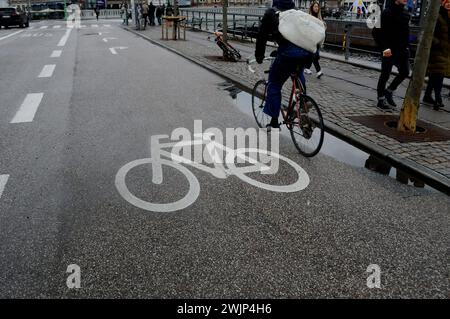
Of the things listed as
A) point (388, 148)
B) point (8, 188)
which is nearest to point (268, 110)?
point (388, 148)

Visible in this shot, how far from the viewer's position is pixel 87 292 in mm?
2748

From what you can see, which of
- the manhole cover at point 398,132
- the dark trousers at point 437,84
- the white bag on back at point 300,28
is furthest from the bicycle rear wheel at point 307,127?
the dark trousers at point 437,84

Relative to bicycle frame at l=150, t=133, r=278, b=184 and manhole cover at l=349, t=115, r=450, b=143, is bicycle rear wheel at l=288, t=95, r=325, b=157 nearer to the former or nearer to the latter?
bicycle frame at l=150, t=133, r=278, b=184

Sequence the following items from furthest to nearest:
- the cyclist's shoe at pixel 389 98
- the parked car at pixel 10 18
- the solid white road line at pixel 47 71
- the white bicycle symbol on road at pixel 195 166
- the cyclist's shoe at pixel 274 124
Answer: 1. the parked car at pixel 10 18
2. the solid white road line at pixel 47 71
3. the cyclist's shoe at pixel 389 98
4. the cyclist's shoe at pixel 274 124
5. the white bicycle symbol on road at pixel 195 166

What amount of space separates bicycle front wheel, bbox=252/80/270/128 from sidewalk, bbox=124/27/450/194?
3.34 feet

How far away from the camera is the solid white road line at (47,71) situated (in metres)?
11.4

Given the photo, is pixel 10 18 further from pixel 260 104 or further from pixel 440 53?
pixel 440 53

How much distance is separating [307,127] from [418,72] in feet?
5.94

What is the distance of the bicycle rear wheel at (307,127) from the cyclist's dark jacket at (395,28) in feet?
8.77

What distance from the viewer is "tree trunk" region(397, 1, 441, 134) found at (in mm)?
5254

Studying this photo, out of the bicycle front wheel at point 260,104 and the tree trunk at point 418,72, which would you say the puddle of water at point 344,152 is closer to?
the bicycle front wheel at point 260,104

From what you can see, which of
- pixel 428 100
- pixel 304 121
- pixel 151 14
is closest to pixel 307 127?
pixel 304 121

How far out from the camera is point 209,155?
5.27 metres

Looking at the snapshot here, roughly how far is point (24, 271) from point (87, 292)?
588mm
